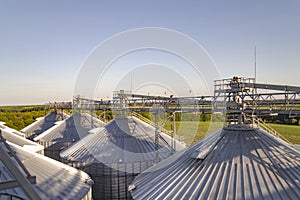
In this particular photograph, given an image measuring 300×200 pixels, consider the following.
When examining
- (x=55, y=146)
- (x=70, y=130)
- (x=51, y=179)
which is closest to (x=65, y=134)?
(x=70, y=130)

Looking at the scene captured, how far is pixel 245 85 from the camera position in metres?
11.0

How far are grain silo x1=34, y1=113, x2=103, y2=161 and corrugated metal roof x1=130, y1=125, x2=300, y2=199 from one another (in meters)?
16.6

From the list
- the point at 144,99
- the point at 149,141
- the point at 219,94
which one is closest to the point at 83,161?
the point at 149,141

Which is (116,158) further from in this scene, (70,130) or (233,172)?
(70,130)

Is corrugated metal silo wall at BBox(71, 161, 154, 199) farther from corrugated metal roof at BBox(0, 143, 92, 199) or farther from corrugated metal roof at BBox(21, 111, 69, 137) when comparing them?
corrugated metal roof at BBox(21, 111, 69, 137)

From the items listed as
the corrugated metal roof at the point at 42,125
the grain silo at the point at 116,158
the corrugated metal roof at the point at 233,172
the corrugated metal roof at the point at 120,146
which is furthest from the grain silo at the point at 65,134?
the corrugated metal roof at the point at 233,172

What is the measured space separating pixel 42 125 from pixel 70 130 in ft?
34.7

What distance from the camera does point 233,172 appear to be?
8180mm

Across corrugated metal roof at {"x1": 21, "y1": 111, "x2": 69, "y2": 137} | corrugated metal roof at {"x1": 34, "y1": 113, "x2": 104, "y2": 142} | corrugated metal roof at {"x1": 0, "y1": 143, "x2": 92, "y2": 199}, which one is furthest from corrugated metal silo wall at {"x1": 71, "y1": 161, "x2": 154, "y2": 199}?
corrugated metal roof at {"x1": 21, "y1": 111, "x2": 69, "y2": 137}

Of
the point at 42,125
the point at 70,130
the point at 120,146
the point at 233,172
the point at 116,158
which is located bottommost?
the point at 116,158

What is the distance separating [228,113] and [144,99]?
37.0 ft

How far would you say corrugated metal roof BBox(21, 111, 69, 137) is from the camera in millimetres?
33781

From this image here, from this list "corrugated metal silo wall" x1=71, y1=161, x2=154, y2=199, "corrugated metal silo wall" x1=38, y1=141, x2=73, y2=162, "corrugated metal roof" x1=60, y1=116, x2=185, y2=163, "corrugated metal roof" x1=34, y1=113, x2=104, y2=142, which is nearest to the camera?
"corrugated metal silo wall" x1=71, y1=161, x2=154, y2=199

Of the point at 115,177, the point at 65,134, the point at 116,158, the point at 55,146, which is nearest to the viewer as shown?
the point at 116,158
